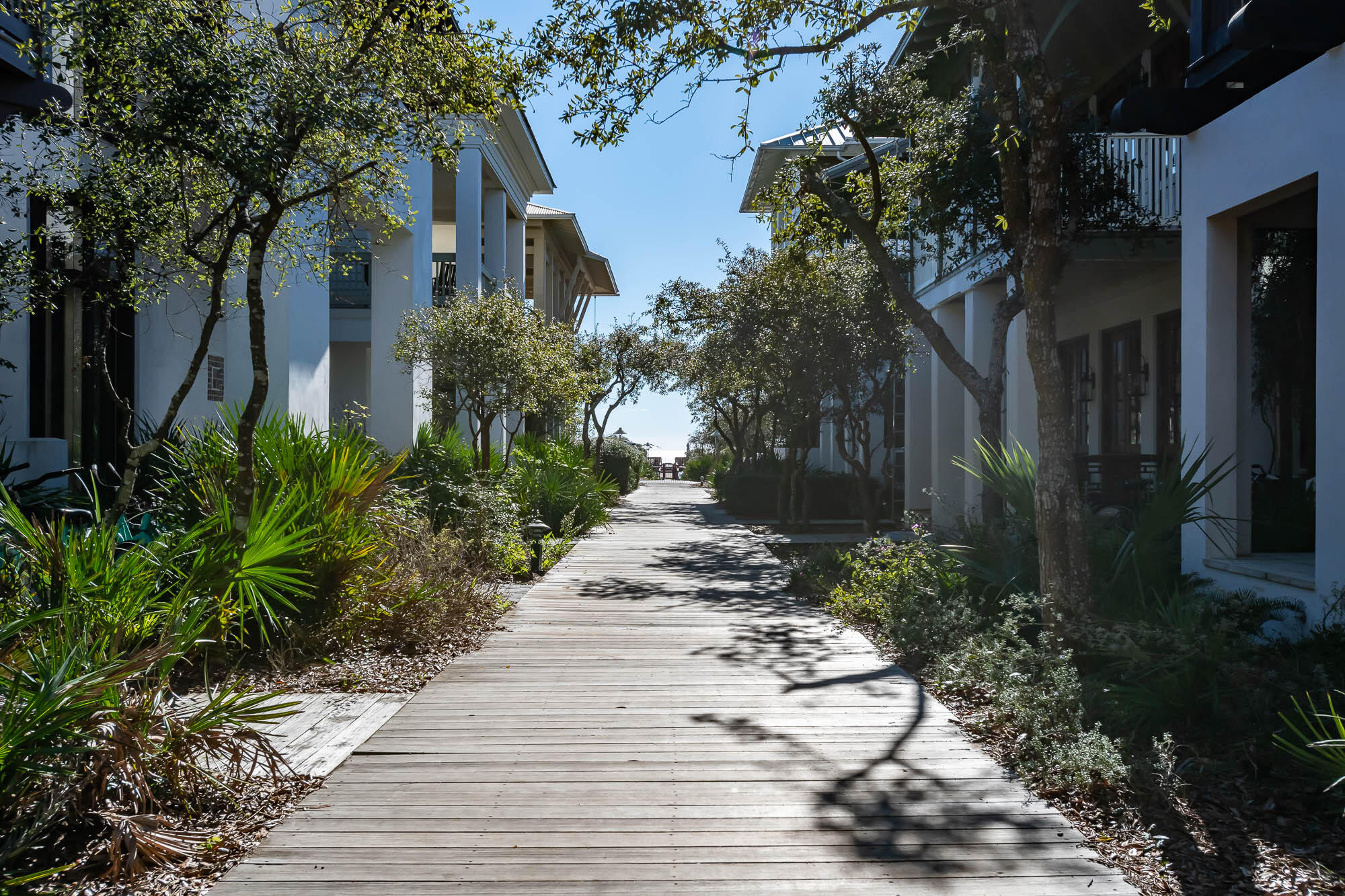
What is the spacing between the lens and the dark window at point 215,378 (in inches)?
403

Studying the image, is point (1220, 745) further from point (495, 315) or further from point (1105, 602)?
point (495, 315)

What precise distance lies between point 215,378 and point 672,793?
827 centimetres

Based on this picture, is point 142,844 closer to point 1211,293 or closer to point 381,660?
point 381,660

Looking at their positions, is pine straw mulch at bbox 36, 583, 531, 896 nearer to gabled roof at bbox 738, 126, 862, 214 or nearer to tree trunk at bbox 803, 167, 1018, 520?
tree trunk at bbox 803, 167, 1018, 520

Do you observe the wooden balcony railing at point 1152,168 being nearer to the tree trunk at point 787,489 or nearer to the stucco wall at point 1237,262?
the stucco wall at point 1237,262

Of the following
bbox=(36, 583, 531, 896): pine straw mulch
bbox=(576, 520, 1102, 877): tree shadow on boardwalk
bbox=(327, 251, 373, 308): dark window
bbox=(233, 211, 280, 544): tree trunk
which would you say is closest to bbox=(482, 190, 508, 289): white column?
bbox=(327, 251, 373, 308): dark window

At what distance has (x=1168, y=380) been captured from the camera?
506 inches

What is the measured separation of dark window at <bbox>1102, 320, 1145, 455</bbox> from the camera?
13.9 meters

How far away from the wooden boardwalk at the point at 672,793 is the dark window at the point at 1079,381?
10.4m

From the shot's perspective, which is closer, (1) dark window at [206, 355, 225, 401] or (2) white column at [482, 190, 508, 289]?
(1) dark window at [206, 355, 225, 401]

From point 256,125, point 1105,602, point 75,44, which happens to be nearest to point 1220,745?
point 1105,602

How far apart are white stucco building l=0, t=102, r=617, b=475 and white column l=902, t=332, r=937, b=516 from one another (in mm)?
8050

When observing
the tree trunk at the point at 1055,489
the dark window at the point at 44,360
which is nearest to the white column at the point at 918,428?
the tree trunk at the point at 1055,489

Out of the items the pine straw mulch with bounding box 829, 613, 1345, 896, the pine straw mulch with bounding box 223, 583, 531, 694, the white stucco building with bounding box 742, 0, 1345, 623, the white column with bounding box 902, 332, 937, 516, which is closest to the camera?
the pine straw mulch with bounding box 829, 613, 1345, 896
